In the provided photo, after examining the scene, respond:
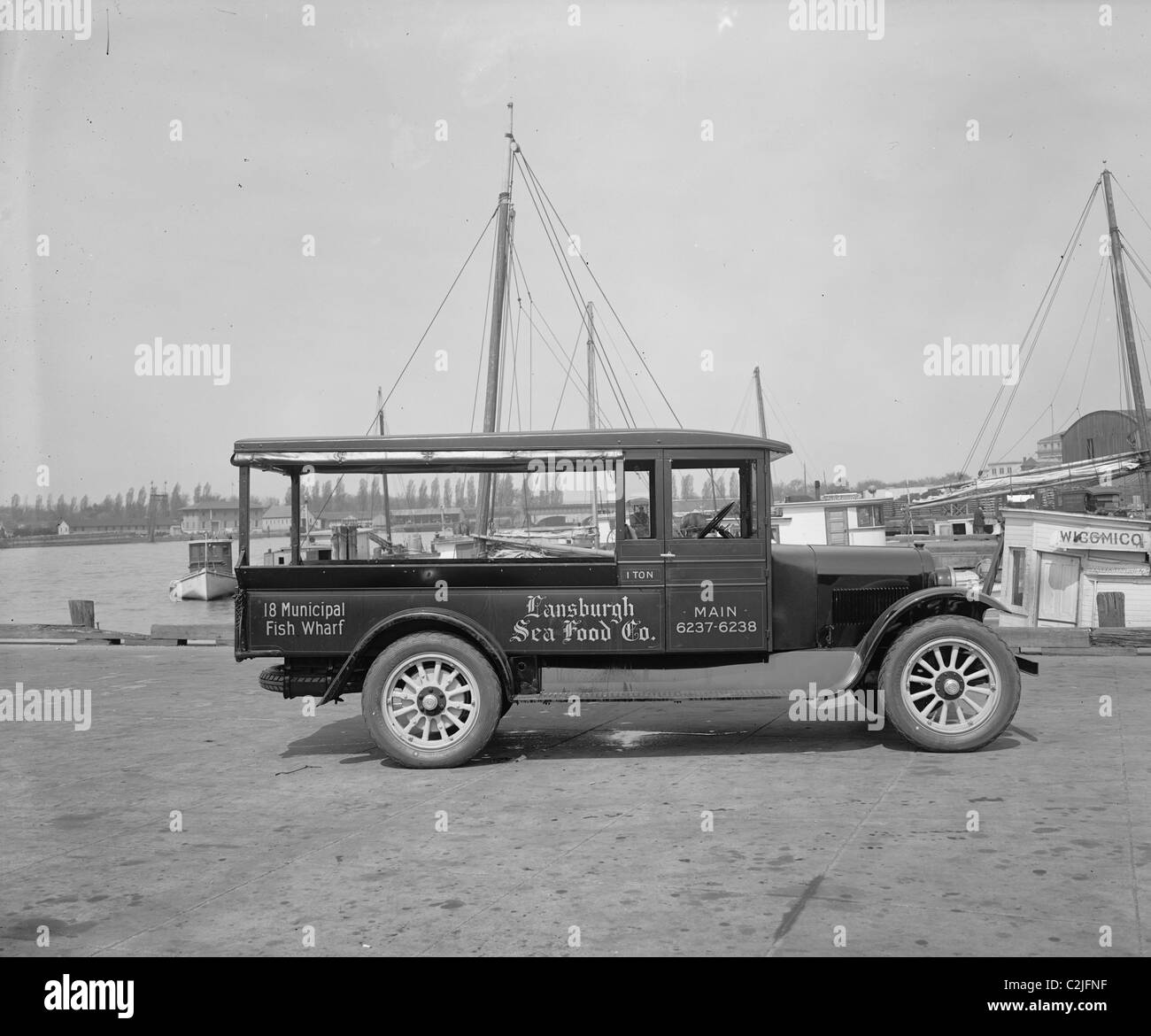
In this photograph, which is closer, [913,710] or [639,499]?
[913,710]

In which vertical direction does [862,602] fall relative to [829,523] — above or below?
below

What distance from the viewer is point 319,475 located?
788 cm

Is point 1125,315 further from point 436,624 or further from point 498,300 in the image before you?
point 436,624

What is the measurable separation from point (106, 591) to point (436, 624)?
5514 centimetres

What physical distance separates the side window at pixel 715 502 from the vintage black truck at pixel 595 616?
0.7 inches

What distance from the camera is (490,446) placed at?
733 cm

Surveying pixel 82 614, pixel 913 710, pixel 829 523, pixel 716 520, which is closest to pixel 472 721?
pixel 716 520

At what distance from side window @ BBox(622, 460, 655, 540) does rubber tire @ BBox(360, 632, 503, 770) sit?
139 centimetres

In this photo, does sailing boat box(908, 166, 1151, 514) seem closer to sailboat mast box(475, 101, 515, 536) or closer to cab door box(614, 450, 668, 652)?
sailboat mast box(475, 101, 515, 536)

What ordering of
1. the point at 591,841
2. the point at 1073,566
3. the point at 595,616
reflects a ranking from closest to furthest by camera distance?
the point at 591,841 → the point at 595,616 → the point at 1073,566

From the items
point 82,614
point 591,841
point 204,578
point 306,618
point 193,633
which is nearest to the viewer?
point 591,841

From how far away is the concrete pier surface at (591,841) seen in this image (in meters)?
4.01

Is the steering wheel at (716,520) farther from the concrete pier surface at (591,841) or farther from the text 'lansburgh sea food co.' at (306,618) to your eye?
the text 'lansburgh sea food co.' at (306,618)
